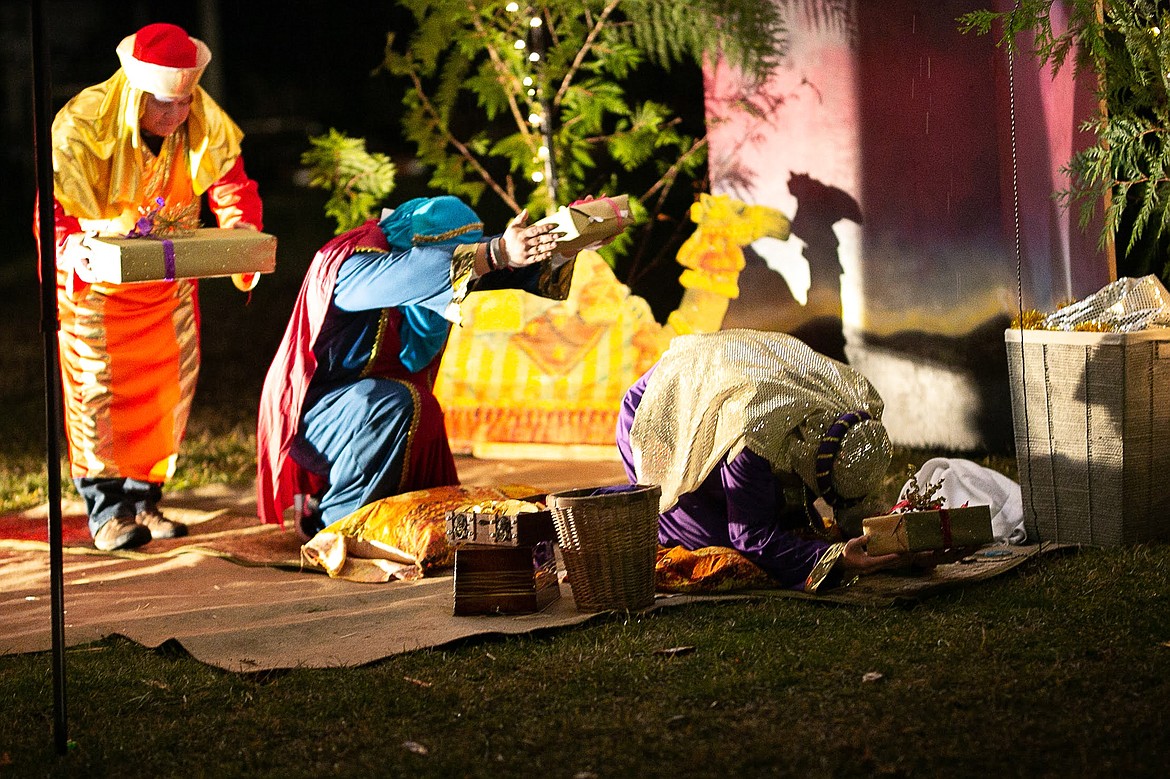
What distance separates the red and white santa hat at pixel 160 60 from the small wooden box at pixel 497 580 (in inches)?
83.6

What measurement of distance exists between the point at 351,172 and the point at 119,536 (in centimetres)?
263

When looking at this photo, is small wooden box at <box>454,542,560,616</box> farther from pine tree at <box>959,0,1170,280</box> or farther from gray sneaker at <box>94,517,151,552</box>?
pine tree at <box>959,0,1170,280</box>

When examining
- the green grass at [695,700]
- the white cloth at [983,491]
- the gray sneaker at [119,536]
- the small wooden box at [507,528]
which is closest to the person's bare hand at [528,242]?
the small wooden box at [507,528]

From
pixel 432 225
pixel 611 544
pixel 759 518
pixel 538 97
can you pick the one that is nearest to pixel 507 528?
pixel 611 544

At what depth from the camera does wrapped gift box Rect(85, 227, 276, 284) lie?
4879 mm

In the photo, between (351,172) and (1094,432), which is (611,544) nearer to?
(1094,432)

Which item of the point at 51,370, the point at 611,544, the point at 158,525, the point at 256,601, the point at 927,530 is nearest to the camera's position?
the point at 51,370

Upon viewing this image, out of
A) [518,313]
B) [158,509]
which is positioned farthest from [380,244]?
[518,313]

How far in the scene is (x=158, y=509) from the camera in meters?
5.74

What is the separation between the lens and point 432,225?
198 inches

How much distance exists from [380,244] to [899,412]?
261 centimetres

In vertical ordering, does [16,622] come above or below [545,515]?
below

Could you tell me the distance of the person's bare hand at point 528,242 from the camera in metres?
4.58

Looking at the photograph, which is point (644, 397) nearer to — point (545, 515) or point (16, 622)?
point (545, 515)
